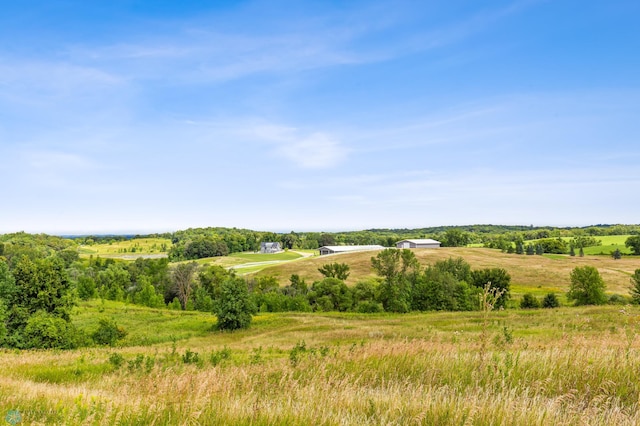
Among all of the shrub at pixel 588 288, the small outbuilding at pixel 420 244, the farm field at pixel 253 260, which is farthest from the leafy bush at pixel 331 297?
the small outbuilding at pixel 420 244

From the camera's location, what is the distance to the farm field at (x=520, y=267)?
9118 centimetres

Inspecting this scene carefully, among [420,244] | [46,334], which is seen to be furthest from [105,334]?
[420,244]

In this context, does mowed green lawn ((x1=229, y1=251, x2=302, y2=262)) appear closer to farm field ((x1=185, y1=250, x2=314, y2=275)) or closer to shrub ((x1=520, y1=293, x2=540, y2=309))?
farm field ((x1=185, y1=250, x2=314, y2=275))

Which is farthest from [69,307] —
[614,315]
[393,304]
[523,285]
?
[523,285]

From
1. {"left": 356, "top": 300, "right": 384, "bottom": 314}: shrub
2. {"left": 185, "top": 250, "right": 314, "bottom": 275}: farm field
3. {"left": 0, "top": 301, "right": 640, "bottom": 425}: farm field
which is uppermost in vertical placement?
{"left": 0, "top": 301, "right": 640, "bottom": 425}: farm field

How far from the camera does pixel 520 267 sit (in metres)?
109

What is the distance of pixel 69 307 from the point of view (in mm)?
44812

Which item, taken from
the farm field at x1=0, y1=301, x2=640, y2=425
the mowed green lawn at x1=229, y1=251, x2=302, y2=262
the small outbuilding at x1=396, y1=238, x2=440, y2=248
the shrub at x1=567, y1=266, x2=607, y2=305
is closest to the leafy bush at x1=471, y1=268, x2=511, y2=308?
the shrub at x1=567, y1=266, x2=607, y2=305

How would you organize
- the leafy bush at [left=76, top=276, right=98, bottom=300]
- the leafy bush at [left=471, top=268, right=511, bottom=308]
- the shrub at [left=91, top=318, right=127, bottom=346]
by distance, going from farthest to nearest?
the leafy bush at [left=76, top=276, right=98, bottom=300], the leafy bush at [left=471, top=268, right=511, bottom=308], the shrub at [left=91, top=318, right=127, bottom=346]

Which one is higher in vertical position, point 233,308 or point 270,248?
point 270,248

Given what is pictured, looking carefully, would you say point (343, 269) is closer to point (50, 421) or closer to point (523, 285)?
point (523, 285)

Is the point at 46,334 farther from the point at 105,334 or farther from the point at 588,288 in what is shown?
the point at 588,288

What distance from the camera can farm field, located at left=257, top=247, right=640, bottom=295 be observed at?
299 feet

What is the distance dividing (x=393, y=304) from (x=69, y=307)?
46201mm
